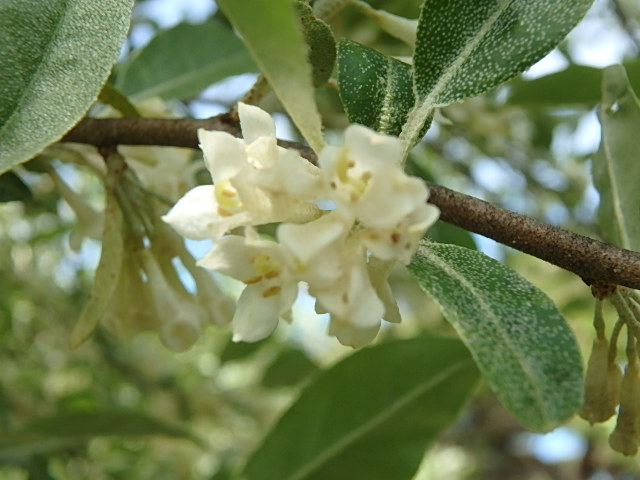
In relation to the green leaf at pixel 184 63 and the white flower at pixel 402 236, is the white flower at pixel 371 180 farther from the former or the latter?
the green leaf at pixel 184 63

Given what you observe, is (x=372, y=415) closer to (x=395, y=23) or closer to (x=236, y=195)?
(x=395, y=23)

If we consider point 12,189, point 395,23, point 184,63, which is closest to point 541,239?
point 395,23

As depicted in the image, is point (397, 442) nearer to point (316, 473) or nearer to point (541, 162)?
point (316, 473)

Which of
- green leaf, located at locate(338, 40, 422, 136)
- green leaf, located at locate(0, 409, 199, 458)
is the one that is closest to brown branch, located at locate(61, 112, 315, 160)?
green leaf, located at locate(338, 40, 422, 136)

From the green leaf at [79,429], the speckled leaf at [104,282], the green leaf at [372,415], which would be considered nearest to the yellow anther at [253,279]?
the speckled leaf at [104,282]

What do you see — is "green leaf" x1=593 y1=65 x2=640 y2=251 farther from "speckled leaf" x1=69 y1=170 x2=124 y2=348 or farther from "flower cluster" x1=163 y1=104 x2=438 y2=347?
"speckled leaf" x1=69 y1=170 x2=124 y2=348

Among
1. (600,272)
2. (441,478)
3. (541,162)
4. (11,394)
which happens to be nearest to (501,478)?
(441,478)

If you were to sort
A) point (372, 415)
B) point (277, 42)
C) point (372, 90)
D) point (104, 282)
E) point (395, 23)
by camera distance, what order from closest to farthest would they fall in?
point (277, 42), point (372, 90), point (104, 282), point (395, 23), point (372, 415)
